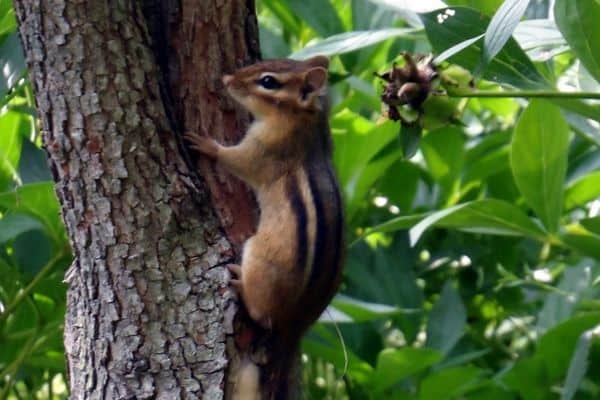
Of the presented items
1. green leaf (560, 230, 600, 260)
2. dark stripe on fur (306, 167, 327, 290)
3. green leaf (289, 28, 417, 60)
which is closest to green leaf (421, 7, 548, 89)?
green leaf (289, 28, 417, 60)

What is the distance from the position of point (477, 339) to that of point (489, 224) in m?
0.79

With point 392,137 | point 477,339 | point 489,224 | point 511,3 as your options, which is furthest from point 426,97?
point 477,339

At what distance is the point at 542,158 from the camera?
2258 mm

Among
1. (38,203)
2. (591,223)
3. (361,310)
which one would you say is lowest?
(361,310)

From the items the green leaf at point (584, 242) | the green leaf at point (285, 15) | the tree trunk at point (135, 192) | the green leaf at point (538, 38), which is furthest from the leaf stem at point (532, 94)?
the green leaf at point (285, 15)

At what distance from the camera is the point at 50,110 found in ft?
6.08

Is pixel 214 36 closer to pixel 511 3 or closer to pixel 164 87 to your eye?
pixel 164 87

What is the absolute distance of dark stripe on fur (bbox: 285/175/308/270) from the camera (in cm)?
217

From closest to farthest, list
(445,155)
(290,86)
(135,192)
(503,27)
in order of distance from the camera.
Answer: (503,27) < (135,192) < (290,86) < (445,155)

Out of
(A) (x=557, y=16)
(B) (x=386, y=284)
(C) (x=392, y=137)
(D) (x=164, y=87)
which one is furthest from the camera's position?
(B) (x=386, y=284)

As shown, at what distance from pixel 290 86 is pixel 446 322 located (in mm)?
644

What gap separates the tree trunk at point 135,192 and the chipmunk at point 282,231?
0.05 metres

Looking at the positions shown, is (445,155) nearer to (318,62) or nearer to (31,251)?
(318,62)

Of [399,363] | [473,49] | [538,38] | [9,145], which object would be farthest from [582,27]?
[9,145]
